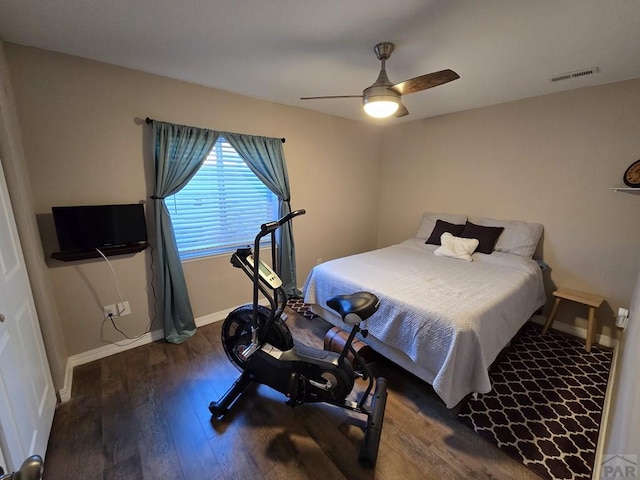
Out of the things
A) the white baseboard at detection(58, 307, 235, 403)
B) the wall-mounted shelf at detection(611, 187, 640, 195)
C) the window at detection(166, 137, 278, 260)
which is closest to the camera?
the white baseboard at detection(58, 307, 235, 403)

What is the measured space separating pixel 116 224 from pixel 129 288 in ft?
1.97

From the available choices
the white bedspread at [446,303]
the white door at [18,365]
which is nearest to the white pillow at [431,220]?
the white bedspread at [446,303]

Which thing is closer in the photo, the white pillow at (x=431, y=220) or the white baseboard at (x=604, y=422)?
the white baseboard at (x=604, y=422)

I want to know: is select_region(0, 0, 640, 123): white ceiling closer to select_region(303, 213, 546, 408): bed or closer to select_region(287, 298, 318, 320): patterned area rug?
select_region(303, 213, 546, 408): bed

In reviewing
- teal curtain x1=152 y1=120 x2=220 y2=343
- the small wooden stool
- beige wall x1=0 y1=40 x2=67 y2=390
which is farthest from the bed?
beige wall x1=0 y1=40 x2=67 y2=390

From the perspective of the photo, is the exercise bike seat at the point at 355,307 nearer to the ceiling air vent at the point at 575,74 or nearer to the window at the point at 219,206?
the window at the point at 219,206

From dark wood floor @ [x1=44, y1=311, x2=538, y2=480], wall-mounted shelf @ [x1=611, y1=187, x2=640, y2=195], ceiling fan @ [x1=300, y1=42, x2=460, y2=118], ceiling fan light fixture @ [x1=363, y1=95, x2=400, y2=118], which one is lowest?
dark wood floor @ [x1=44, y1=311, x2=538, y2=480]

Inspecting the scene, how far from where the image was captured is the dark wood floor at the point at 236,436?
142 cm

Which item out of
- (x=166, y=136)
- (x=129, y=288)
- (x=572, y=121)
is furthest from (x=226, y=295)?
(x=572, y=121)

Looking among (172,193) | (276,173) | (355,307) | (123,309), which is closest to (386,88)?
(355,307)

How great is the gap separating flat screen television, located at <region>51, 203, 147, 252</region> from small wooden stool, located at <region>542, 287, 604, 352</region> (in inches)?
155

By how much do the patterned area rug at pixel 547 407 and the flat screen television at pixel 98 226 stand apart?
9.35ft

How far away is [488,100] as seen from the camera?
2.92m

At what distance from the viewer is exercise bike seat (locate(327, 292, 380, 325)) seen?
148cm
